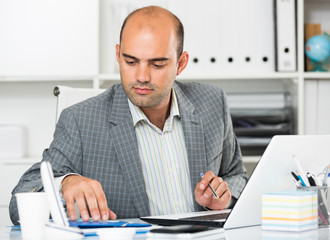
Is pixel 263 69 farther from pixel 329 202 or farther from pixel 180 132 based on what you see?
pixel 329 202

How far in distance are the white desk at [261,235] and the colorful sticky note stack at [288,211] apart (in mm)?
17

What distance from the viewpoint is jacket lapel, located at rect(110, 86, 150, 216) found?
1591 mm

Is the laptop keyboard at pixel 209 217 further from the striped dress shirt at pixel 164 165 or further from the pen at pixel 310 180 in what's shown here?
the striped dress shirt at pixel 164 165

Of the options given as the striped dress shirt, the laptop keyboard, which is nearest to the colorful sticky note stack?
the laptop keyboard

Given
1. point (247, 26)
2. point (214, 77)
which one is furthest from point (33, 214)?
point (247, 26)

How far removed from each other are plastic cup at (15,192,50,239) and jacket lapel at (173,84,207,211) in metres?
0.72

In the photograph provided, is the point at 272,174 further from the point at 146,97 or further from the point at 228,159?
the point at 228,159

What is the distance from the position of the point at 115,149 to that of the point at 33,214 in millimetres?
578

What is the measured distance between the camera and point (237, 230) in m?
1.15

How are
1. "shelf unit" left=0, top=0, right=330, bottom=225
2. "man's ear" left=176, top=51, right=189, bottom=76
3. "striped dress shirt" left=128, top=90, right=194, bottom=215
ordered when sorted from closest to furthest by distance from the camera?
"striped dress shirt" left=128, top=90, right=194, bottom=215, "man's ear" left=176, top=51, right=189, bottom=76, "shelf unit" left=0, top=0, right=330, bottom=225

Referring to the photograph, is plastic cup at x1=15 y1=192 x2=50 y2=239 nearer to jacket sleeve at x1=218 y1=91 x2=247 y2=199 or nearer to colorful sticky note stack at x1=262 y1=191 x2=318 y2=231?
colorful sticky note stack at x1=262 y1=191 x2=318 y2=231

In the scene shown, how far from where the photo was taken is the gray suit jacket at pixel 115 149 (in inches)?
62.6

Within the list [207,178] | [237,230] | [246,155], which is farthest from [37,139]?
[237,230]

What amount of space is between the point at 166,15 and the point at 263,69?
94 centimetres
